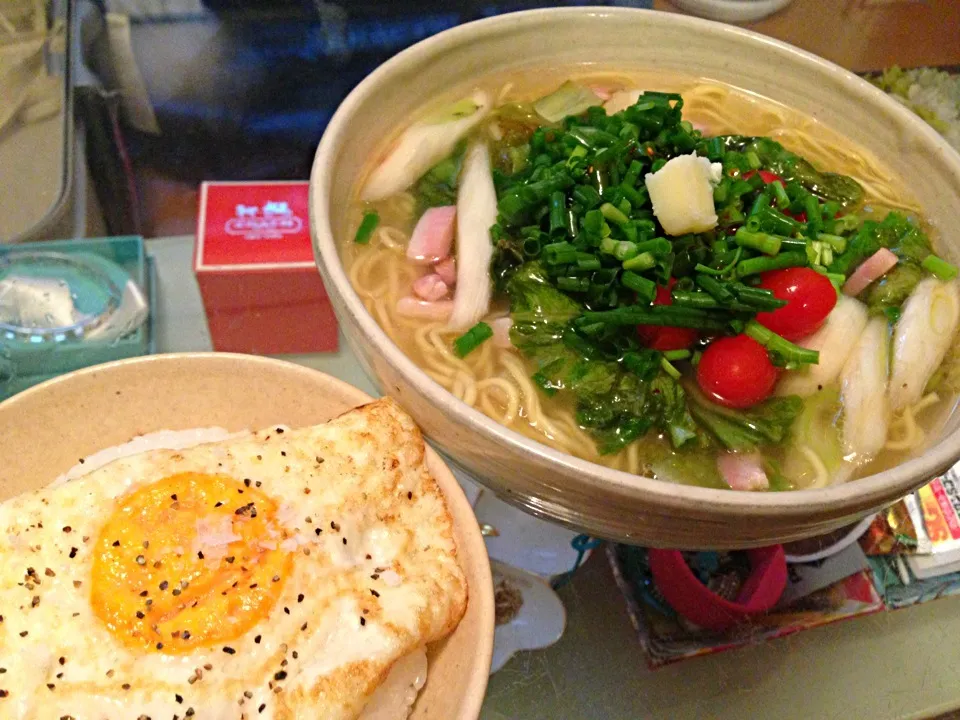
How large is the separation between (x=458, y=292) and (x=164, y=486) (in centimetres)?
61

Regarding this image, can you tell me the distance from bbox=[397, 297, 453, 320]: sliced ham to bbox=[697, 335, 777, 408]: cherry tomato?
1.56 feet

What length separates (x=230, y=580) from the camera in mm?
987

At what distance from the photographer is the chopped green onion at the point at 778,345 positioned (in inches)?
46.7

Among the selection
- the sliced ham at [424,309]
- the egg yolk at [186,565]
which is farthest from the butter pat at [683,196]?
the egg yolk at [186,565]

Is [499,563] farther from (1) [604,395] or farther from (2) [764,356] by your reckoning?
(2) [764,356]

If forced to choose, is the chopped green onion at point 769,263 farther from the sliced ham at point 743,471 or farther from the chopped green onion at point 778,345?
the sliced ham at point 743,471

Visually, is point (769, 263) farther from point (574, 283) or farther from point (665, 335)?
point (574, 283)

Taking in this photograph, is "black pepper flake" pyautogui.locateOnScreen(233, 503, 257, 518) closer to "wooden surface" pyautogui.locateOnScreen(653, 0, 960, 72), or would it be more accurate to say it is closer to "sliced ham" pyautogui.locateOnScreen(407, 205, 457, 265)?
"sliced ham" pyautogui.locateOnScreen(407, 205, 457, 265)

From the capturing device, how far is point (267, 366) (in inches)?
52.4

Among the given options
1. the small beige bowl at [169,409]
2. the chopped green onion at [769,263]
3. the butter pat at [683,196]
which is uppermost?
the butter pat at [683,196]

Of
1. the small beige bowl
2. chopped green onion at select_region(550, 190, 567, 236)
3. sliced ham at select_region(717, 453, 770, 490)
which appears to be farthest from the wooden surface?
the small beige bowl

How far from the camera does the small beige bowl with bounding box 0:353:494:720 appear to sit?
1206 millimetres

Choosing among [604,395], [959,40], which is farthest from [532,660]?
[959,40]

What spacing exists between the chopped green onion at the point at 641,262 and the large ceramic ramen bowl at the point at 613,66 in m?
0.42
